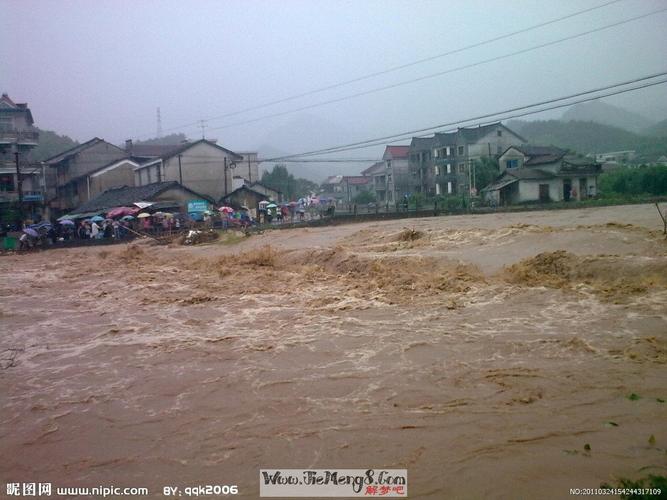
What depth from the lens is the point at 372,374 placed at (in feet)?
27.7

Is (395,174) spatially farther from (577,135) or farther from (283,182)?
(577,135)

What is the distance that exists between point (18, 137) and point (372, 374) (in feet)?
166

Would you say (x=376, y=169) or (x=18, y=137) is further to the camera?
(x=376, y=169)

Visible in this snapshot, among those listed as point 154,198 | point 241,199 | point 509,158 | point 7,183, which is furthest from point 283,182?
point 7,183

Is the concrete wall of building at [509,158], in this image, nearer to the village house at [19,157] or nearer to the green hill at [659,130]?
the green hill at [659,130]

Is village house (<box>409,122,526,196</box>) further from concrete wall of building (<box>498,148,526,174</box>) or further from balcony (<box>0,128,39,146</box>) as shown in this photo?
balcony (<box>0,128,39,146</box>)

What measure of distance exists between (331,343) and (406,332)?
156 centimetres

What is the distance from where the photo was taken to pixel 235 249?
2906cm

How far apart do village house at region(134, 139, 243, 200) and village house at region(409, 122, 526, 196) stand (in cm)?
1981

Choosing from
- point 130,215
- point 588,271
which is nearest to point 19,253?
point 130,215

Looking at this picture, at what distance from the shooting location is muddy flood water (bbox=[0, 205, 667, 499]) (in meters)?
5.54

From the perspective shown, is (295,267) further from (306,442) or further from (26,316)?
(306,442)

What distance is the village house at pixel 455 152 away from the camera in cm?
5253

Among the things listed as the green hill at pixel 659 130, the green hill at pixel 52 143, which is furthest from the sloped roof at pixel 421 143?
the green hill at pixel 52 143
